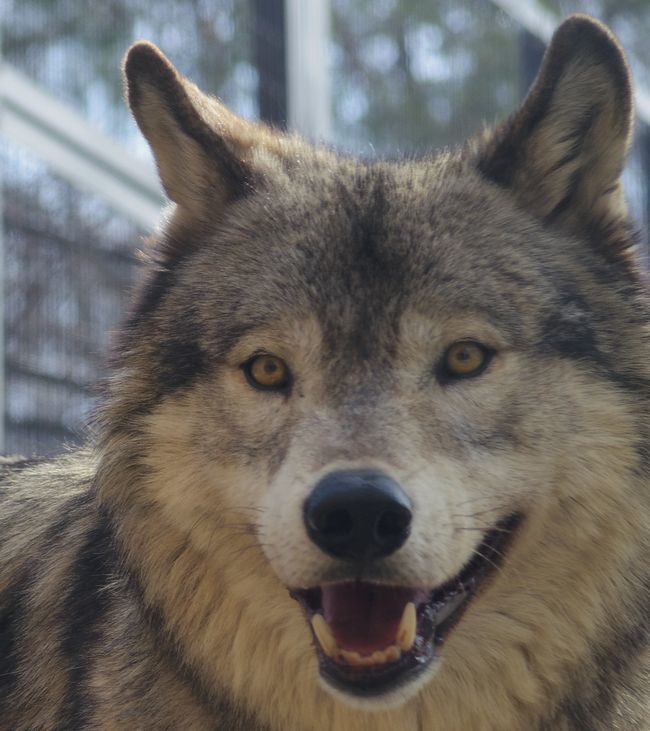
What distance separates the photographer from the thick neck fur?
312 cm

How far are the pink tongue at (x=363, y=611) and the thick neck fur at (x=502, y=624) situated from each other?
0.82 feet

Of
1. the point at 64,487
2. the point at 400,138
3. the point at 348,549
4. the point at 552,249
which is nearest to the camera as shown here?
the point at 348,549

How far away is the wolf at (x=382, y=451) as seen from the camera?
2.88m

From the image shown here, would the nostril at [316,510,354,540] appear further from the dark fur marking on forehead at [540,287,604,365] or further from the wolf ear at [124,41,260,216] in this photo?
the wolf ear at [124,41,260,216]

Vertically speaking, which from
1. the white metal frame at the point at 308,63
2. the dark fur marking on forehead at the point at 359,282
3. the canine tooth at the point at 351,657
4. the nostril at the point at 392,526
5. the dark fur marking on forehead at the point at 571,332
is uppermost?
the white metal frame at the point at 308,63

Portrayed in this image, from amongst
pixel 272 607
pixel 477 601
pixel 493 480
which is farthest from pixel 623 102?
pixel 272 607

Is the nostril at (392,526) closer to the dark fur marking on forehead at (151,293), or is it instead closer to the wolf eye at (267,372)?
the wolf eye at (267,372)

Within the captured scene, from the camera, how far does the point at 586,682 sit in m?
3.17

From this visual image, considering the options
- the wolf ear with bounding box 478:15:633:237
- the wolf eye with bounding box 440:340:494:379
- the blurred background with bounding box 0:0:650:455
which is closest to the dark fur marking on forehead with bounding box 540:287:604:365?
the wolf eye with bounding box 440:340:494:379

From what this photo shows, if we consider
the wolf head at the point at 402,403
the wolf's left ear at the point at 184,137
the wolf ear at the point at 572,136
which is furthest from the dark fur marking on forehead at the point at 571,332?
the wolf's left ear at the point at 184,137

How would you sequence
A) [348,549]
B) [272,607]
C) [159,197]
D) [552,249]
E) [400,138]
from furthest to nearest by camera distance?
[400,138], [159,197], [552,249], [272,607], [348,549]

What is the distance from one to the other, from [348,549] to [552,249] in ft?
3.88

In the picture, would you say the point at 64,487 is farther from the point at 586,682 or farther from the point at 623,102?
the point at 623,102

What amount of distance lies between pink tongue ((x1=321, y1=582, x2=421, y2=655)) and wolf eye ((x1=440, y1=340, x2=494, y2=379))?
0.59 metres
